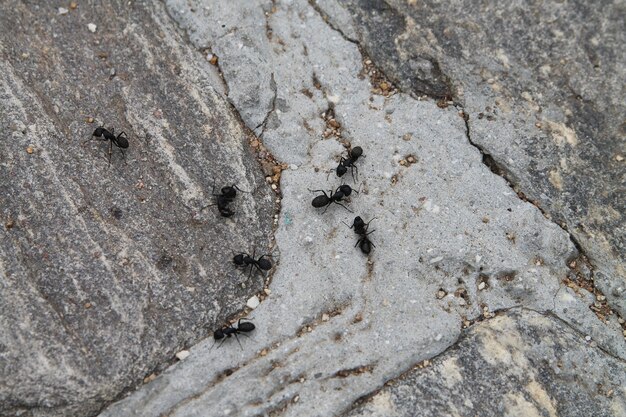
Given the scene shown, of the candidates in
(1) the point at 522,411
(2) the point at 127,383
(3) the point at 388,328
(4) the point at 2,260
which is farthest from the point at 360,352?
(4) the point at 2,260

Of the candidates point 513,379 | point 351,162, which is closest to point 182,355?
point 351,162

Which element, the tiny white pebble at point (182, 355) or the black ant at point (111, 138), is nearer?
the tiny white pebble at point (182, 355)

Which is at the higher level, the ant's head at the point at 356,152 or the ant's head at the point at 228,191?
the ant's head at the point at 228,191

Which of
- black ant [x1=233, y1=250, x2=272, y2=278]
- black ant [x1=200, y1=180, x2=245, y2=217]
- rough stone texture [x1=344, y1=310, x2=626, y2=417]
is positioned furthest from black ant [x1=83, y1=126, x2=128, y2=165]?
rough stone texture [x1=344, y1=310, x2=626, y2=417]

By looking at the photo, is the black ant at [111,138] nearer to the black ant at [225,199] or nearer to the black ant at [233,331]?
the black ant at [225,199]

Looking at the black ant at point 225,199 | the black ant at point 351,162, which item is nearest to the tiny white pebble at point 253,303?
the black ant at point 225,199

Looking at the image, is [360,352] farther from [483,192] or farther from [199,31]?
[199,31]

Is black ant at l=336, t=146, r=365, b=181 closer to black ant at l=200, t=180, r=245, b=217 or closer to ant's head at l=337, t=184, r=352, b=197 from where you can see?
ant's head at l=337, t=184, r=352, b=197
